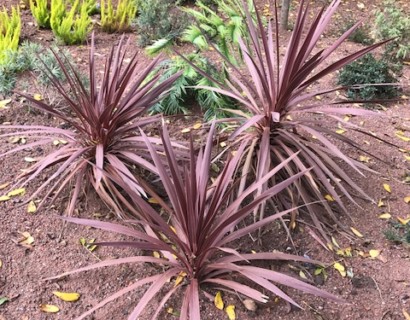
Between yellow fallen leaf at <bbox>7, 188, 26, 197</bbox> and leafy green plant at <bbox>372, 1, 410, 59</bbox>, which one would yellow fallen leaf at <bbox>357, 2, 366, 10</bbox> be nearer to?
leafy green plant at <bbox>372, 1, 410, 59</bbox>

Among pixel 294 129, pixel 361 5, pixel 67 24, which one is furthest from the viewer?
pixel 361 5

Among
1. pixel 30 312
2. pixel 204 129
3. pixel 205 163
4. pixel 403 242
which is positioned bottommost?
pixel 30 312

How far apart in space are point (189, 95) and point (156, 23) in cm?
111

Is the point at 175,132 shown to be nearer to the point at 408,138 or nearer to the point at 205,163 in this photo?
the point at 205,163

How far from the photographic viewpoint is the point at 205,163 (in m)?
2.27

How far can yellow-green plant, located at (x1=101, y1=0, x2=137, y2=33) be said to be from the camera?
4574 mm

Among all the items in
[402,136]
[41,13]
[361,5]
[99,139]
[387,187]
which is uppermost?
[361,5]

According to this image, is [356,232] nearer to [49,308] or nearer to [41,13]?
[49,308]

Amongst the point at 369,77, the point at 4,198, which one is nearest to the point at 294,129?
the point at 369,77

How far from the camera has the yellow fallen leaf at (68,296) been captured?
2299 millimetres

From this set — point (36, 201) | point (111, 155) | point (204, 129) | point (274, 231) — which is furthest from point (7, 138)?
point (274, 231)

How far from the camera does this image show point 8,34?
3969 millimetres

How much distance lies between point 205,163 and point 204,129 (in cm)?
101

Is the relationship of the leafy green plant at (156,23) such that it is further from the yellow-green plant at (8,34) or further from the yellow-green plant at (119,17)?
the yellow-green plant at (8,34)
